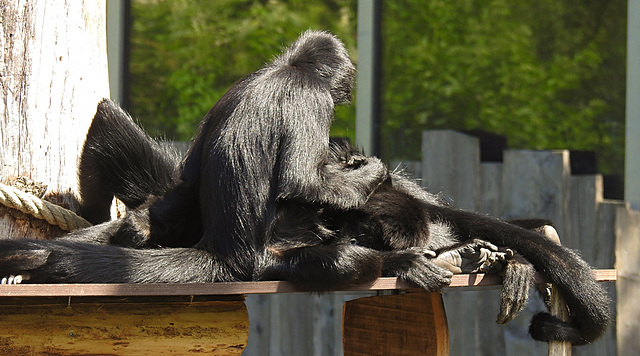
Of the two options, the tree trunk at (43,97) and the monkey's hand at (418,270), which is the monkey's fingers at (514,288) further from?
the tree trunk at (43,97)

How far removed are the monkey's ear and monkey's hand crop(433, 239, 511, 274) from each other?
0.93m

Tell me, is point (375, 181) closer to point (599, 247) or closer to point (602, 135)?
point (599, 247)

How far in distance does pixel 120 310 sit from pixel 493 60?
4977mm

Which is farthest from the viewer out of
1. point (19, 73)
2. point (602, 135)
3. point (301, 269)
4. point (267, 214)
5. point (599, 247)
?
point (602, 135)

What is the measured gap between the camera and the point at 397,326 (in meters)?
3.46

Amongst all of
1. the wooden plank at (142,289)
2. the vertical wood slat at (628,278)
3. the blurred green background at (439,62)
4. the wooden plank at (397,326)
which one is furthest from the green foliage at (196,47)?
the wooden plank at (142,289)

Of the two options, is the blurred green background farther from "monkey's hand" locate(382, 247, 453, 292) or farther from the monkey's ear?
"monkey's hand" locate(382, 247, 453, 292)

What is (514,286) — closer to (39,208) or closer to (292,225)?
(292,225)

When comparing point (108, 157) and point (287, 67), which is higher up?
point (287, 67)

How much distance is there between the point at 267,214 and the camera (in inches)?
120

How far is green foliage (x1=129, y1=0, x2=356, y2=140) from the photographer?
7750 millimetres

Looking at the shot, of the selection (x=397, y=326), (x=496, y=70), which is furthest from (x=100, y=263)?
(x=496, y=70)

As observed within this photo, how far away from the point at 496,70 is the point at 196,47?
3.01 metres

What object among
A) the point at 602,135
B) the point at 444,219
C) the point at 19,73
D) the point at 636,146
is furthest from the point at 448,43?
the point at 19,73
